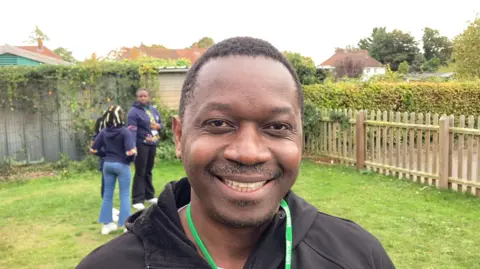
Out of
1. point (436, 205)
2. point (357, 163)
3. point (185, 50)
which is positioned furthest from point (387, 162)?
point (185, 50)

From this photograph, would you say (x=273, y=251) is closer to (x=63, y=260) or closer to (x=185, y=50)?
(x=63, y=260)

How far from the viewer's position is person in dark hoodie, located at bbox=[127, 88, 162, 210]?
762cm

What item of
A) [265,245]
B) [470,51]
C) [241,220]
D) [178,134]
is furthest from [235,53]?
[470,51]

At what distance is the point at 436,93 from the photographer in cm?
1445

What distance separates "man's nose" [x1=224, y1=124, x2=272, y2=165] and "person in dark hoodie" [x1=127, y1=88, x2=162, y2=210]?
631cm

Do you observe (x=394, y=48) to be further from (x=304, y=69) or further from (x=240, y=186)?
(x=240, y=186)

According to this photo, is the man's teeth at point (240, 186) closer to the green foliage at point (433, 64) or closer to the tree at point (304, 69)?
the tree at point (304, 69)

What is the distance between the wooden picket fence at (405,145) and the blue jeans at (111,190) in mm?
5553

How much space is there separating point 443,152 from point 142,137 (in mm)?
5499

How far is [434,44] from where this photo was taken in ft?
273

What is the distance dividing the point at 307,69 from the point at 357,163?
5107mm

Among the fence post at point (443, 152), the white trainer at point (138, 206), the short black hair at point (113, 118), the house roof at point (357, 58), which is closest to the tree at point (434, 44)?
the house roof at point (357, 58)

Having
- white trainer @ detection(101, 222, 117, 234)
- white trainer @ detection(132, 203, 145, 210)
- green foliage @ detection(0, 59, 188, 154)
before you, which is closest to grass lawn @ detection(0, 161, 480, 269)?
white trainer @ detection(101, 222, 117, 234)

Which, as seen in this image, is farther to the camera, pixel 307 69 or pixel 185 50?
pixel 185 50
